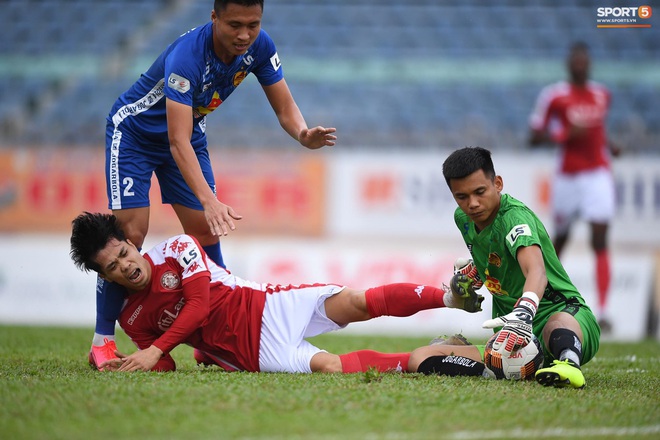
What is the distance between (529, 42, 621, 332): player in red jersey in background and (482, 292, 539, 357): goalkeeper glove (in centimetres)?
546

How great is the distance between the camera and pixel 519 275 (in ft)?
16.0

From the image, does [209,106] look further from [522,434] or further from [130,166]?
[522,434]

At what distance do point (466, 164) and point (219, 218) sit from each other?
1414 millimetres

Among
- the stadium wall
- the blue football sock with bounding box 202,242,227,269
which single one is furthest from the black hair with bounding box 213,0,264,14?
the stadium wall

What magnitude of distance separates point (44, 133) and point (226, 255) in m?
3.13

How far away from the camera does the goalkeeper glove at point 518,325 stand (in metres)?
4.30

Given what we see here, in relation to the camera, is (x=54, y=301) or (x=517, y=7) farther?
(x=517, y=7)

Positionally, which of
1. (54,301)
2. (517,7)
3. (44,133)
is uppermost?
(517,7)

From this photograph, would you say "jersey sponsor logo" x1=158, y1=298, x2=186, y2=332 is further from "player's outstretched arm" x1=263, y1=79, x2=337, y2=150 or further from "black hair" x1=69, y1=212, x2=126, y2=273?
"player's outstretched arm" x1=263, y1=79, x2=337, y2=150

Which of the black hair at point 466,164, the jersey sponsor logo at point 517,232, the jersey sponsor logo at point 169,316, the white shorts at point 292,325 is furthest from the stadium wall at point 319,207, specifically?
the jersey sponsor logo at point 517,232

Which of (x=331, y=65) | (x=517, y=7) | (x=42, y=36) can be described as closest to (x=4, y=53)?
(x=42, y=36)

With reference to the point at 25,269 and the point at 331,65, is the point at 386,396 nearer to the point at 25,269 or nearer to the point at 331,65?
the point at 25,269

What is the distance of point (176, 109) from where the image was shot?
4.91m

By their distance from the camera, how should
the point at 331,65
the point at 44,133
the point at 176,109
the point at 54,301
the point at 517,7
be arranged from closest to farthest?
the point at 176,109 → the point at 54,301 → the point at 44,133 → the point at 331,65 → the point at 517,7
